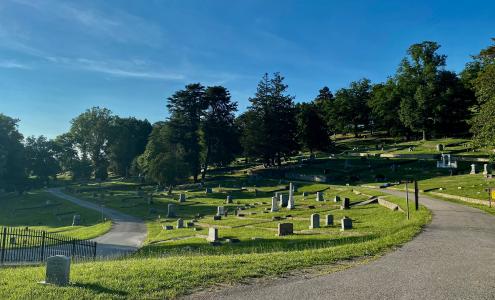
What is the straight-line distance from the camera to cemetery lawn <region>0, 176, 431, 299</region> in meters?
7.53

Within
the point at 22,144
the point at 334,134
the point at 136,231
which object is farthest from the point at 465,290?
the point at 334,134

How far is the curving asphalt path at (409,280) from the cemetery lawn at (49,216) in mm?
24526

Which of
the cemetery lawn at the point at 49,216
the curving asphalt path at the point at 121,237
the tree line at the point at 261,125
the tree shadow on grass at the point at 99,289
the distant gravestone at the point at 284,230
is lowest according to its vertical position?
the cemetery lawn at the point at 49,216

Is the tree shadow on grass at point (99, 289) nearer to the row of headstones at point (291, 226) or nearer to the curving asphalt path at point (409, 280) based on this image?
the curving asphalt path at point (409, 280)

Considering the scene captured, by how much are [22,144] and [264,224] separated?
67.7 m

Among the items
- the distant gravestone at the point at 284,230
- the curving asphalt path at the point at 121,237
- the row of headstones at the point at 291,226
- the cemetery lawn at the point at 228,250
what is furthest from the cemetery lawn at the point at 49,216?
the distant gravestone at the point at 284,230

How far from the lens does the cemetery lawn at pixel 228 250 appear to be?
7527mm

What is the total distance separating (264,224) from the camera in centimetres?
2523

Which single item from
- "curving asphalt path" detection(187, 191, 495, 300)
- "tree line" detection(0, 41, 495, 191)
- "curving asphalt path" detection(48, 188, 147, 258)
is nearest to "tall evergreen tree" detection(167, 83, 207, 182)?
"tree line" detection(0, 41, 495, 191)

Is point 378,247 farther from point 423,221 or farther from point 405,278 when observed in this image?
point 423,221

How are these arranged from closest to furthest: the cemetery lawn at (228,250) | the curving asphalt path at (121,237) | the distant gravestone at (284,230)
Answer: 1. the cemetery lawn at (228,250)
2. the distant gravestone at (284,230)
3. the curving asphalt path at (121,237)

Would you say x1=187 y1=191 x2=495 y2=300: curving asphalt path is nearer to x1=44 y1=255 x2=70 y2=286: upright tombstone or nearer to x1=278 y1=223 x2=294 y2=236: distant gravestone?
x1=44 y1=255 x2=70 y2=286: upright tombstone

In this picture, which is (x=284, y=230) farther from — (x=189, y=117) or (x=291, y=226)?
(x=189, y=117)

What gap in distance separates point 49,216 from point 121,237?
74.2ft
